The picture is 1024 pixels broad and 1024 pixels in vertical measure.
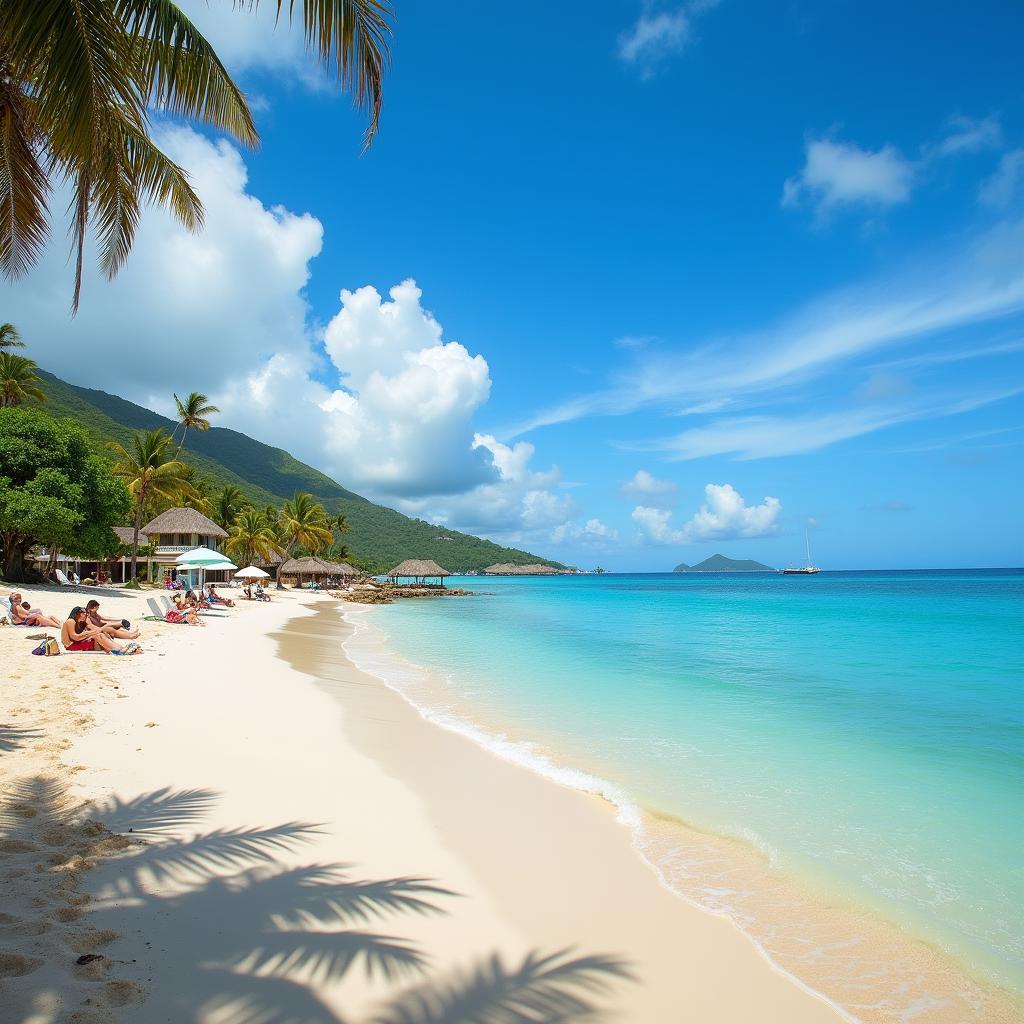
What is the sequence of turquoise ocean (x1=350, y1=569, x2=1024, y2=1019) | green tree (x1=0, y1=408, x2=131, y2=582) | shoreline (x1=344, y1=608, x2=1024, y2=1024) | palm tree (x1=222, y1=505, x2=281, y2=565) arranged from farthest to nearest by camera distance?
palm tree (x1=222, y1=505, x2=281, y2=565), green tree (x1=0, y1=408, x2=131, y2=582), turquoise ocean (x1=350, y1=569, x2=1024, y2=1019), shoreline (x1=344, y1=608, x2=1024, y2=1024)

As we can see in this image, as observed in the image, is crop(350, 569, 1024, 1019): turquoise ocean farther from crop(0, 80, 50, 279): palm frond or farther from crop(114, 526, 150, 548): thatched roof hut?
crop(114, 526, 150, 548): thatched roof hut

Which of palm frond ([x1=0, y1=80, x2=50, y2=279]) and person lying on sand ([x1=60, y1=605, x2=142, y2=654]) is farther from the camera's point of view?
person lying on sand ([x1=60, y1=605, x2=142, y2=654])

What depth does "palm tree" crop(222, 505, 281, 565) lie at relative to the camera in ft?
144

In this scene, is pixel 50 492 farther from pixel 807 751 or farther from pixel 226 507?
pixel 226 507

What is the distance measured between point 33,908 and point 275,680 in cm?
727

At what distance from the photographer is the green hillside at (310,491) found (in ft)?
340

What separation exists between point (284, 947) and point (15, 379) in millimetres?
37107

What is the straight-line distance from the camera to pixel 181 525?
110 feet

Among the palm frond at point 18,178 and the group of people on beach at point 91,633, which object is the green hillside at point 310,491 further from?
the palm frond at point 18,178

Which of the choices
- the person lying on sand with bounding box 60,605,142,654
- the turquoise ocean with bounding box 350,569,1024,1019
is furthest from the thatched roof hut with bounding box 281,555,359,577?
the person lying on sand with bounding box 60,605,142,654

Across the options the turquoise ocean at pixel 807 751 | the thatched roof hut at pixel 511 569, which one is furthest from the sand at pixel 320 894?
the thatched roof hut at pixel 511 569

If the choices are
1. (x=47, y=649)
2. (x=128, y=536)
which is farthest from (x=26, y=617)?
(x=128, y=536)

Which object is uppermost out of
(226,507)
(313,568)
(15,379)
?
(15,379)

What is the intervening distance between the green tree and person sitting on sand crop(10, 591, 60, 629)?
8.80m
